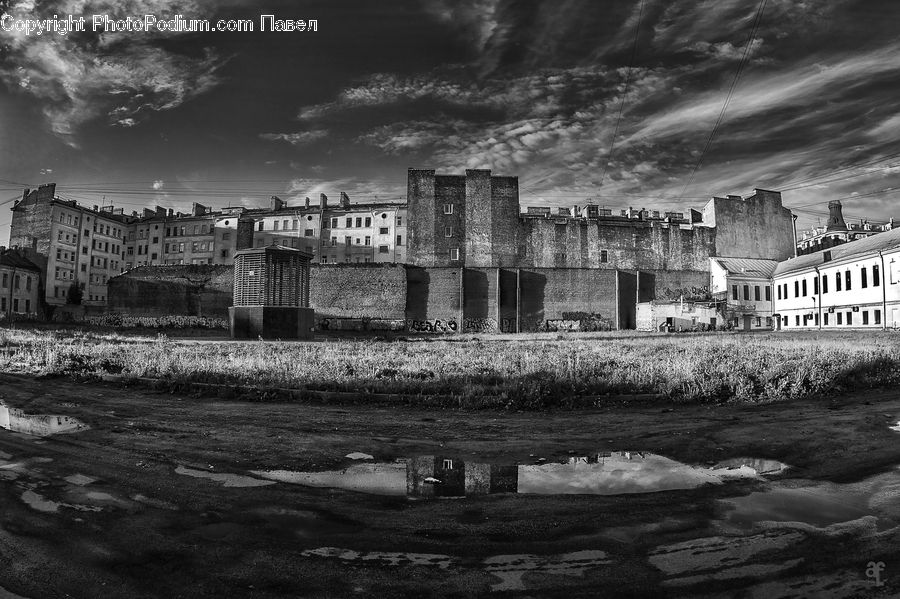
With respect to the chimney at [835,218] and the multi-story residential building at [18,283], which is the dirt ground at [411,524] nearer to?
the multi-story residential building at [18,283]

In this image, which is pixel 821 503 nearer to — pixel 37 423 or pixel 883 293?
pixel 37 423

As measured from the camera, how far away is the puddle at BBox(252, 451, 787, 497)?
5.05 meters

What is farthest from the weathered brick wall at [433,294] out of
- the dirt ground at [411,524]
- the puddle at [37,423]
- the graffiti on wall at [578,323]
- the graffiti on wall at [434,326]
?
the dirt ground at [411,524]

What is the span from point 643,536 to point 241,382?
10.1 meters

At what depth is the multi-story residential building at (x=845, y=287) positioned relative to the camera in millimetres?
37969

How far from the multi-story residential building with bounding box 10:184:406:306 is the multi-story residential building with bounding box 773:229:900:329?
4342cm

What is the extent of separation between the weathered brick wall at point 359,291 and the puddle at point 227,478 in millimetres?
44275

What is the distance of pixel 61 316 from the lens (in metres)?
53.8

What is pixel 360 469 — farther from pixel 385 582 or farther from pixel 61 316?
pixel 61 316

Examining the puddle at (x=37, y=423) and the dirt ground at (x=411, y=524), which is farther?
the puddle at (x=37, y=423)

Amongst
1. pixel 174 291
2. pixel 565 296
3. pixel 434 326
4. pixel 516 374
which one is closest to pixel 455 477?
pixel 516 374

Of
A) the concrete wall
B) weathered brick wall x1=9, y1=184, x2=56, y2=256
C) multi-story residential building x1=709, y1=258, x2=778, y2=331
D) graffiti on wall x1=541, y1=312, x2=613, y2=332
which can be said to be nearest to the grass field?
graffiti on wall x1=541, y1=312, x2=613, y2=332

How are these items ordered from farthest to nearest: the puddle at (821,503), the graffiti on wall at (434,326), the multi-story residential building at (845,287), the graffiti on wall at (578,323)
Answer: the graffiti on wall at (578,323), the graffiti on wall at (434,326), the multi-story residential building at (845,287), the puddle at (821,503)

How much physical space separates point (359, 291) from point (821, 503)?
4715 cm
